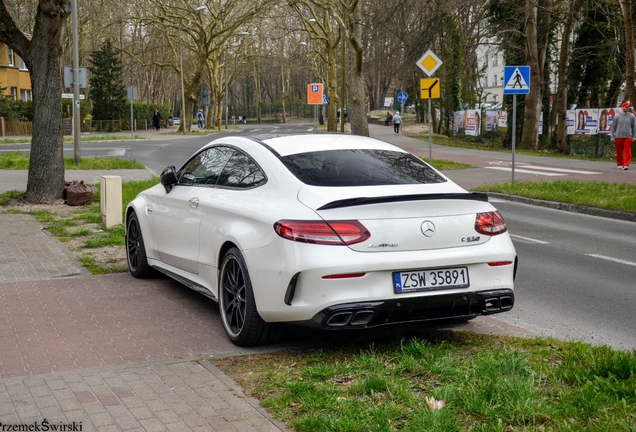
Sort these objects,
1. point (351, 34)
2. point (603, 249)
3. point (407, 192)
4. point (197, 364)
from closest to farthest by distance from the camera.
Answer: point (197, 364) < point (407, 192) < point (603, 249) < point (351, 34)

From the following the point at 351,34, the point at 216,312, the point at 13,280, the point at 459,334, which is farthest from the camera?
the point at 351,34

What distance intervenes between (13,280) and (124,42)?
71579 millimetres

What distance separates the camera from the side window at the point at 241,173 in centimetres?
636

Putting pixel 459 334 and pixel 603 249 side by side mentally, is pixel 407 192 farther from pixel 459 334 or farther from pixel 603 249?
pixel 603 249

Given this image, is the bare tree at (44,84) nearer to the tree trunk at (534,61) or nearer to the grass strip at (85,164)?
the grass strip at (85,164)

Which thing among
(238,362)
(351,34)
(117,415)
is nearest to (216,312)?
(238,362)

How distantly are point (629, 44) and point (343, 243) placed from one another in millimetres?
25832

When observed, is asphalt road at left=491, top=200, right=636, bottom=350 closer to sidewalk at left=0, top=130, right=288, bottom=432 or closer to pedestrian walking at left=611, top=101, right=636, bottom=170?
sidewalk at left=0, top=130, right=288, bottom=432

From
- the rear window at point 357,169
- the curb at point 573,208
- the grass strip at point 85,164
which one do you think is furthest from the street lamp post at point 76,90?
the rear window at point 357,169

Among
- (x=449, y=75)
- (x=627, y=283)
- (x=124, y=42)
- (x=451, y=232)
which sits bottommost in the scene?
(x=627, y=283)

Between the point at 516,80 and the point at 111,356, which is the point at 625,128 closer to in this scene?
the point at 516,80

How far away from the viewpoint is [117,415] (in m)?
4.43

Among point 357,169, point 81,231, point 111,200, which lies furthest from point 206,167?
point 111,200

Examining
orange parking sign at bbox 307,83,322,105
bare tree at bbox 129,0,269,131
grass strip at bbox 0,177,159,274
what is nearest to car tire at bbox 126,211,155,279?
grass strip at bbox 0,177,159,274
